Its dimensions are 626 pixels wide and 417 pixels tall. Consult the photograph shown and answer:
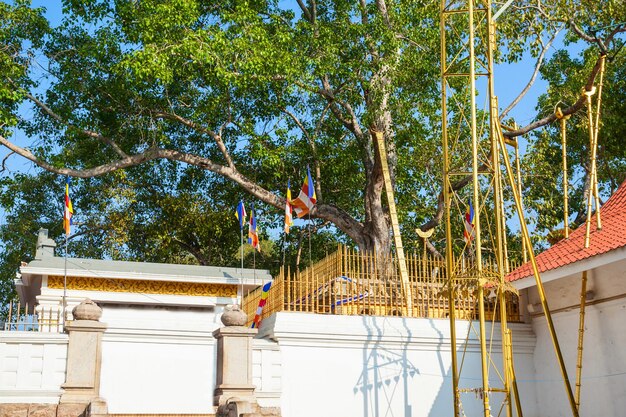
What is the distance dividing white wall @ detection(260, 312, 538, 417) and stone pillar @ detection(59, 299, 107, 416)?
271 centimetres

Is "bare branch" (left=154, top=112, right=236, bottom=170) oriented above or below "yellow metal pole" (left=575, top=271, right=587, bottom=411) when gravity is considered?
above

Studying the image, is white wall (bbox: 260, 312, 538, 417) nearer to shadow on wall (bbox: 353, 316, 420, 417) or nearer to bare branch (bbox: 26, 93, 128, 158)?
shadow on wall (bbox: 353, 316, 420, 417)

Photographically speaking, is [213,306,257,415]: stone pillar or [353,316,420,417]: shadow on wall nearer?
[213,306,257,415]: stone pillar

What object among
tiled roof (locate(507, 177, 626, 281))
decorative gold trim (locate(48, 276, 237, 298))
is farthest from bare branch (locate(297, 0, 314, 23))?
tiled roof (locate(507, 177, 626, 281))

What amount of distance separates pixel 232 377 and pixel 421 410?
3361mm

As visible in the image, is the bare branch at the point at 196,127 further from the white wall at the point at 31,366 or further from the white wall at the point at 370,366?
the white wall at the point at 31,366

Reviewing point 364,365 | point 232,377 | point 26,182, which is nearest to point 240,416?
point 232,377

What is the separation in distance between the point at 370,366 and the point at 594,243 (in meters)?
4.01

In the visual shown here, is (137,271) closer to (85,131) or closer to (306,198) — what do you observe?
(306,198)

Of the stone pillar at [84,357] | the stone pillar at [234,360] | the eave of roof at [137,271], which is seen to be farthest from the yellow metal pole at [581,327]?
the eave of roof at [137,271]

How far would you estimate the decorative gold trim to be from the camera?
1689 centimetres

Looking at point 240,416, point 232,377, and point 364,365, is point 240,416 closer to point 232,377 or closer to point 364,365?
point 232,377

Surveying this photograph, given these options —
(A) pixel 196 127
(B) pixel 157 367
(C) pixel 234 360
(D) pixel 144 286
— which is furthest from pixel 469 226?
(B) pixel 157 367

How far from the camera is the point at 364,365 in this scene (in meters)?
13.1
